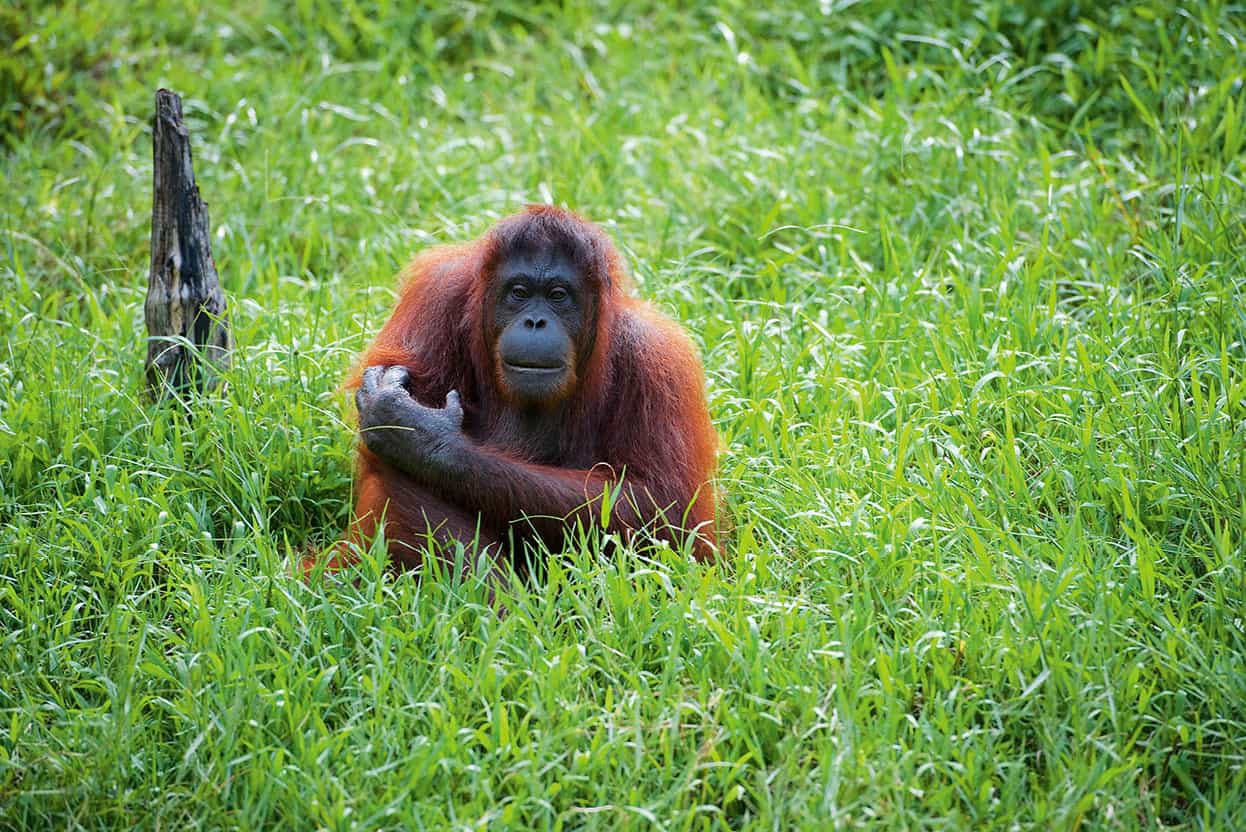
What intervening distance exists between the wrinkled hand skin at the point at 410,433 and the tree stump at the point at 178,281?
2.44ft

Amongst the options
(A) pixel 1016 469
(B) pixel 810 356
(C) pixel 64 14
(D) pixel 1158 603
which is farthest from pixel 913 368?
(C) pixel 64 14

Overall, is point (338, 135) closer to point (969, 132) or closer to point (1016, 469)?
point (969, 132)

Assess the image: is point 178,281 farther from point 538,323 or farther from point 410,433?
point 538,323

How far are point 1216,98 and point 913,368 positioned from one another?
6.42 ft

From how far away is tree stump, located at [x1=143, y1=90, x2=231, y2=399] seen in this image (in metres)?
3.90

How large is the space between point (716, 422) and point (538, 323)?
2.77ft

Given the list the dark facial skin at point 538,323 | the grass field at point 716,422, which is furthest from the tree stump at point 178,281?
the dark facial skin at point 538,323

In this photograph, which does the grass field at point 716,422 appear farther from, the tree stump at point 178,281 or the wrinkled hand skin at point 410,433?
the wrinkled hand skin at point 410,433

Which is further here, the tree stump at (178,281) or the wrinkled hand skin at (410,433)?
the tree stump at (178,281)

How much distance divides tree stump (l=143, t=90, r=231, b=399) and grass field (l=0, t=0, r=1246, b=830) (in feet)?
0.36

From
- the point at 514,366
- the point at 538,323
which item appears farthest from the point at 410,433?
the point at 538,323

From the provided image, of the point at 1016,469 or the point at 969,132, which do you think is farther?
the point at 969,132

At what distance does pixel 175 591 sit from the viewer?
11.0 ft

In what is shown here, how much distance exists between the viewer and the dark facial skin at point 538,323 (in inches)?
134
